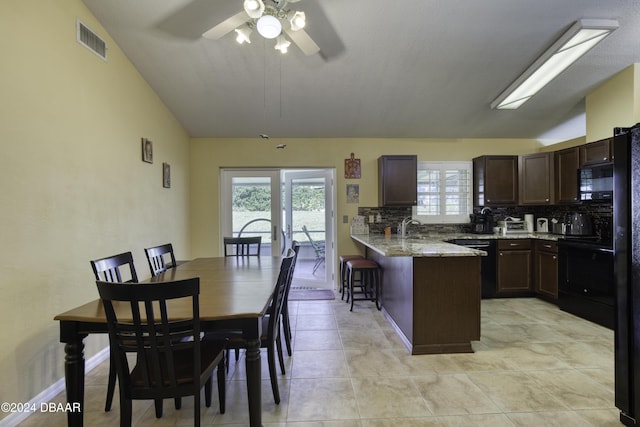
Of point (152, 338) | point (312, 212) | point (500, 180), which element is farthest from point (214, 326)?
point (500, 180)

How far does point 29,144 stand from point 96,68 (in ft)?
3.37

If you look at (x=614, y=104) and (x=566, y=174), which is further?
(x=566, y=174)

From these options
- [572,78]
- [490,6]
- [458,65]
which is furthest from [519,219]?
[490,6]

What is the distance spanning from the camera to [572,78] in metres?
3.41

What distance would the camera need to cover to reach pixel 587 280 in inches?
129

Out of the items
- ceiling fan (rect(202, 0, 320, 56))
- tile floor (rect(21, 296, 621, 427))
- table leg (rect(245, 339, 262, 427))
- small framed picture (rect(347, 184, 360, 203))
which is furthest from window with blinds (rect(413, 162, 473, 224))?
table leg (rect(245, 339, 262, 427))

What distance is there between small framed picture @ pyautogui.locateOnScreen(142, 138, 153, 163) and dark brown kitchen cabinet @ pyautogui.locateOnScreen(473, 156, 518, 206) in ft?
14.9

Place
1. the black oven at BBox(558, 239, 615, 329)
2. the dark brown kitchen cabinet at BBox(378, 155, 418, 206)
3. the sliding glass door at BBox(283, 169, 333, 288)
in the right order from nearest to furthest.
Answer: the black oven at BBox(558, 239, 615, 329) < the dark brown kitchen cabinet at BBox(378, 155, 418, 206) < the sliding glass door at BBox(283, 169, 333, 288)

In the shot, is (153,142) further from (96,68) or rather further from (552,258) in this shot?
(552,258)

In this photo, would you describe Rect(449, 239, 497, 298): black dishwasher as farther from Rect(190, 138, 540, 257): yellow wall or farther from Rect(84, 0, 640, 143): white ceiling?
Rect(84, 0, 640, 143): white ceiling

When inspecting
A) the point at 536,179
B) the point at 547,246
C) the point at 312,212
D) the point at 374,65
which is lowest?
the point at 547,246

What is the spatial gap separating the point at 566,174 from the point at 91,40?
552 cm

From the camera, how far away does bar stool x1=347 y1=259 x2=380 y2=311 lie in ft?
12.1

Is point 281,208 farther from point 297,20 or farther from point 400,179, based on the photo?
point 297,20
